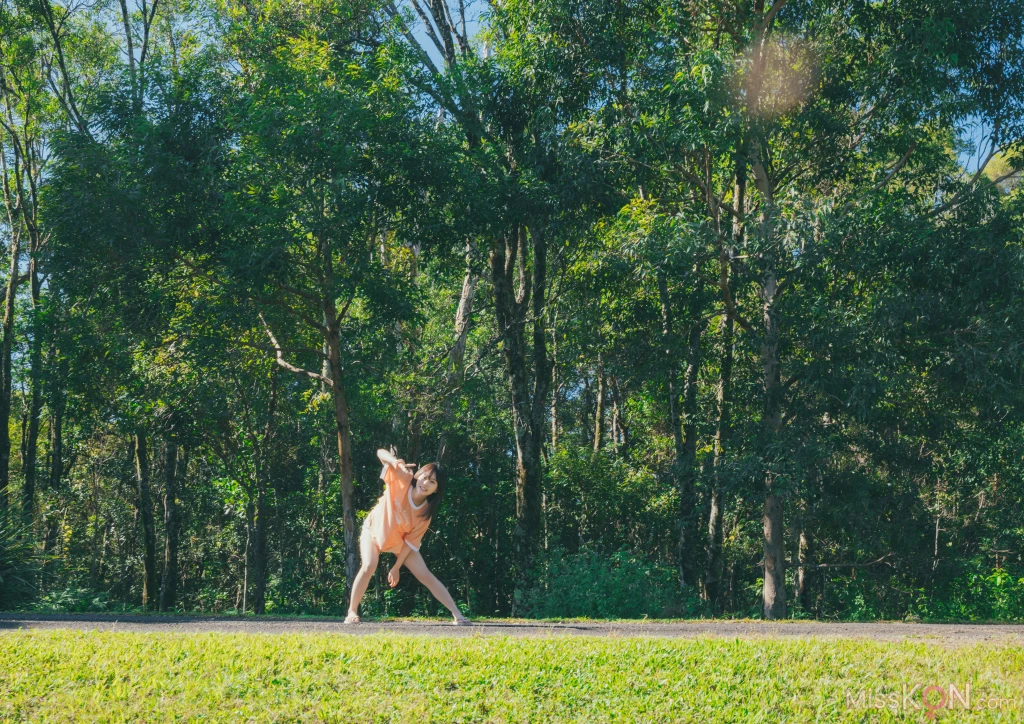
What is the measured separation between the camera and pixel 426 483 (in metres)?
9.48

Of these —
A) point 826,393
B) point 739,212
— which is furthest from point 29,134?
point 826,393

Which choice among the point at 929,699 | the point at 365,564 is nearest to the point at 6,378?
the point at 365,564

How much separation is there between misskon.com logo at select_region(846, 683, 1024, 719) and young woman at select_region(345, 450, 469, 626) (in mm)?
3927

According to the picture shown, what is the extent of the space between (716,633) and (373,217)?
28.1ft

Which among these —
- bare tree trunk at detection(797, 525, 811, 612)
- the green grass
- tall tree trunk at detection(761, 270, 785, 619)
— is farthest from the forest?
the green grass

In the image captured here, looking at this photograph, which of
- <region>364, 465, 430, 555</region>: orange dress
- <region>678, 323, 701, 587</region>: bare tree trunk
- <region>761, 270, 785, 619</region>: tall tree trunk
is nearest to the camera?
<region>364, 465, 430, 555</region>: orange dress

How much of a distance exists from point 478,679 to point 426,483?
2.57m

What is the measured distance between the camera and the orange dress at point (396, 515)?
9.41 meters

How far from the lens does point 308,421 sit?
22.8m

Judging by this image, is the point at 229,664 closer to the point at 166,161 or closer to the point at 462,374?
the point at 166,161

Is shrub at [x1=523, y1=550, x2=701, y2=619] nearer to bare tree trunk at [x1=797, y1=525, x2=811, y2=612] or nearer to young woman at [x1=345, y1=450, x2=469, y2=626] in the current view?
young woman at [x1=345, y1=450, x2=469, y2=626]

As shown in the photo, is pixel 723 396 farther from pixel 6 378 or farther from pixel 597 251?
pixel 6 378

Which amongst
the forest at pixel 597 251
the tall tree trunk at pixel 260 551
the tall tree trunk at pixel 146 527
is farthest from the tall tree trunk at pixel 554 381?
the tall tree trunk at pixel 146 527

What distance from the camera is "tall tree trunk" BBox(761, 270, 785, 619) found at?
15.7 metres
